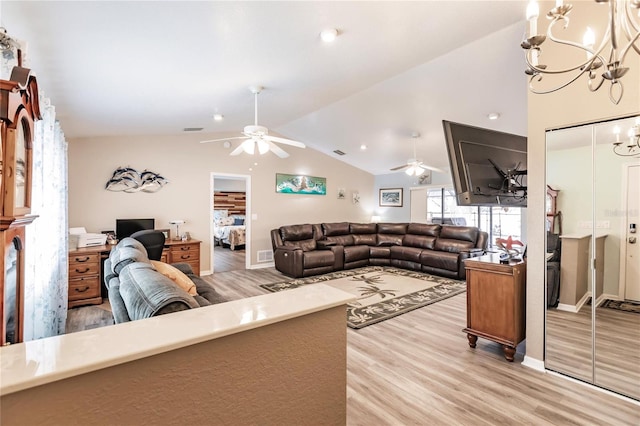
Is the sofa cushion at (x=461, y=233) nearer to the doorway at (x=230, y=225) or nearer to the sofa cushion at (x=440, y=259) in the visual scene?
the sofa cushion at (x=440, y=259)

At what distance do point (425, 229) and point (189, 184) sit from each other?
5.20 metres

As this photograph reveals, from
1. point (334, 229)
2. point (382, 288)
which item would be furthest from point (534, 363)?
point (334, 229)

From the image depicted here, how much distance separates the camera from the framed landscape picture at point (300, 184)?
7.02 m

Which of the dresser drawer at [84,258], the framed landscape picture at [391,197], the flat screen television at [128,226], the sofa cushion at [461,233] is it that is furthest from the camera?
the framed landscape picture at [391,197]

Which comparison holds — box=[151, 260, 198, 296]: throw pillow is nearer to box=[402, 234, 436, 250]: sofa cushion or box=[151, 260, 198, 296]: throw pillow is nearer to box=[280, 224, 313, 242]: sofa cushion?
box=[280, 224, 313, 242]: sofa cushion

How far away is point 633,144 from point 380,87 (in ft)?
9.29

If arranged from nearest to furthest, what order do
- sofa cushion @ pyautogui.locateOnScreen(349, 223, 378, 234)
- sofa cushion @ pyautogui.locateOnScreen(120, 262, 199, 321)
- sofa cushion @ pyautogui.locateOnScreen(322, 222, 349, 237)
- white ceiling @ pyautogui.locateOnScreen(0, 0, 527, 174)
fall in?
sofa cushion @ pyautogui.locateOnScreen(120, 262, 199, 321) < white ceiling @ pyautogui.locateOnScreen(0, 0, 527, 174) < sofa cushion @ pyautogui.locateOnScreen(322, 222, 349, 237) < sofa cushion @ pyautogui.locateOnScreen(349, 223, 378, 234)

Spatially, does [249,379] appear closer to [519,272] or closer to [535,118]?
[519,272]

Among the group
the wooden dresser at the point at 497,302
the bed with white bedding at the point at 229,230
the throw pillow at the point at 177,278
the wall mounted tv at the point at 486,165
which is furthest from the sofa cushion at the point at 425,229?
the throw pillow at the point at 177,278

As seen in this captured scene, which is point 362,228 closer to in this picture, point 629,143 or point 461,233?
point 461,233

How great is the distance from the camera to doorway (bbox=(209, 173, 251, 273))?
661 centimetres

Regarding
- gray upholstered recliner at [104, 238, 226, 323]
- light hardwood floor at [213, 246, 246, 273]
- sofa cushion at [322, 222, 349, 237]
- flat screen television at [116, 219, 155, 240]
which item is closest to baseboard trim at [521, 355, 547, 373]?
gray upholstered recliner at [104, 238, 226, 323]

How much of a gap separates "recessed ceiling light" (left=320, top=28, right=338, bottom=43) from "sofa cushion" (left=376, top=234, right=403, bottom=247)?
5.28 metres

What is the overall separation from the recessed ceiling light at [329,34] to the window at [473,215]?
4.83 metres
